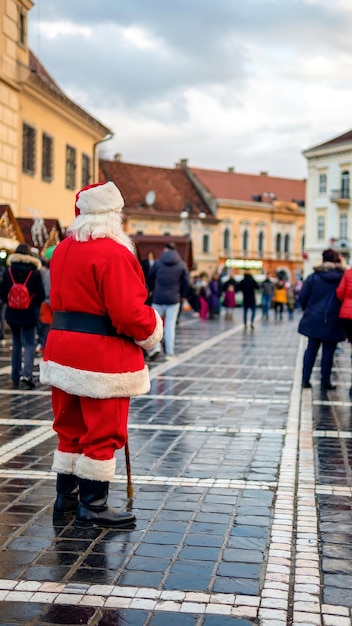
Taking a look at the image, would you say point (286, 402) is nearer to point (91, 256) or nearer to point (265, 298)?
point (91, 256)

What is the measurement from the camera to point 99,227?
4910 millimetres

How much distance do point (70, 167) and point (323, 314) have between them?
17125 millimetres

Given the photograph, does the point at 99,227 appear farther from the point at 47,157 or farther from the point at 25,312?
the point at 47,157

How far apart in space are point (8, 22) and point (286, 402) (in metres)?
13.0

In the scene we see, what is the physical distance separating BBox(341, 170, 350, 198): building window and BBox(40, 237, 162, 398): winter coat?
207ft

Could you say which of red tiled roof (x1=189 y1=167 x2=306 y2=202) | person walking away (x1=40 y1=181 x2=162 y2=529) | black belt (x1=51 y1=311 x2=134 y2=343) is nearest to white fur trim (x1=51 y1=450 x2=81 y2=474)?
person walking away (x1=40 y1=181 x2=162 y2=529)

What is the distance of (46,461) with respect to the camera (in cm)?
652

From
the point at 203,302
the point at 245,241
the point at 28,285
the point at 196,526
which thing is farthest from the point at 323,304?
the point at 245,241

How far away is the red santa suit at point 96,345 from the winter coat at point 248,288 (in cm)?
1944

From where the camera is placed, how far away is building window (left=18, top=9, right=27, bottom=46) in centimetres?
2070

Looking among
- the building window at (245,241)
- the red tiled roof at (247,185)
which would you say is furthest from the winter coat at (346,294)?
the building window at (245,241)

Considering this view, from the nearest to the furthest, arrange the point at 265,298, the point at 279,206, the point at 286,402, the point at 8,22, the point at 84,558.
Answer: the point at 84,558, the point at 286,402, the point at 8,22, the point at 265,298, the point at 279,206

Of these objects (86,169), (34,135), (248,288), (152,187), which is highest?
(152,187)

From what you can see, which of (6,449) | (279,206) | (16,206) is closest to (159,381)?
(6,449)
